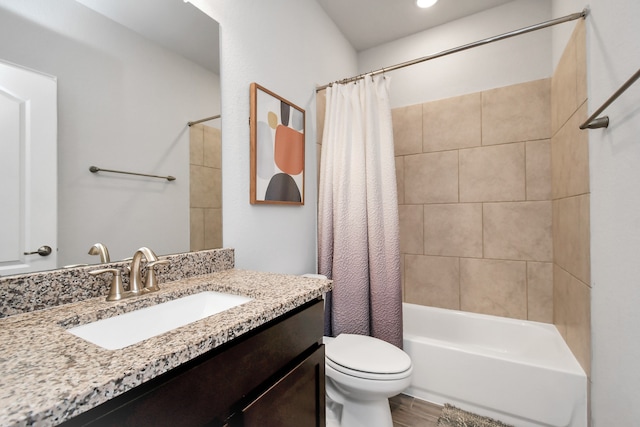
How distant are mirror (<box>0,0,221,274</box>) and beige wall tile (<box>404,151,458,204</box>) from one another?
1677 millimetres

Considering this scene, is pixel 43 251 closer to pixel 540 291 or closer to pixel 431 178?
pixel 431 178

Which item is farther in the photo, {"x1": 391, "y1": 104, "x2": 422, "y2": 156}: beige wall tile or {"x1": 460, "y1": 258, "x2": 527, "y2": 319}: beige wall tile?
{"x1": 391, "y1": 104, "x2": 422, "y2": 156}: beige wall tile

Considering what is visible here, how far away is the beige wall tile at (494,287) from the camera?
2.00m

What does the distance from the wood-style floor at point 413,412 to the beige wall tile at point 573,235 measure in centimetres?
106

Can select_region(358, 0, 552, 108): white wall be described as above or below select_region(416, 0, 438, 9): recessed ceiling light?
below

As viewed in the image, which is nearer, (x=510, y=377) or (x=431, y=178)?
(x=510, y=377)

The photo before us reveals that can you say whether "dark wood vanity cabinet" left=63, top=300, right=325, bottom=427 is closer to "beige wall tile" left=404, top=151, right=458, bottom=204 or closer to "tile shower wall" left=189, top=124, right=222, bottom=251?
"tile shower wall" left=189, top=124, right=222, bottom=251

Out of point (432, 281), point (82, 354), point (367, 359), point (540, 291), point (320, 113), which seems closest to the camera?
point (82, 354)

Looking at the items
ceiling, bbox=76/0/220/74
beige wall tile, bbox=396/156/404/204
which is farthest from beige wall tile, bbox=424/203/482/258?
ceiling, bbox=76/0/220/74

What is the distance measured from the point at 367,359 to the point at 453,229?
137 cm

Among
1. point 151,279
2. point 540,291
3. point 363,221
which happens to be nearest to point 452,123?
point 363,221

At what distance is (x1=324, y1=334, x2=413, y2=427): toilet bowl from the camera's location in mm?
1216

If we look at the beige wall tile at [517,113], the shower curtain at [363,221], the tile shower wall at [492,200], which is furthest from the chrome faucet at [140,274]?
the beige wall tile at [517,113]

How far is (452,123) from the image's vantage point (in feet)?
7.29
